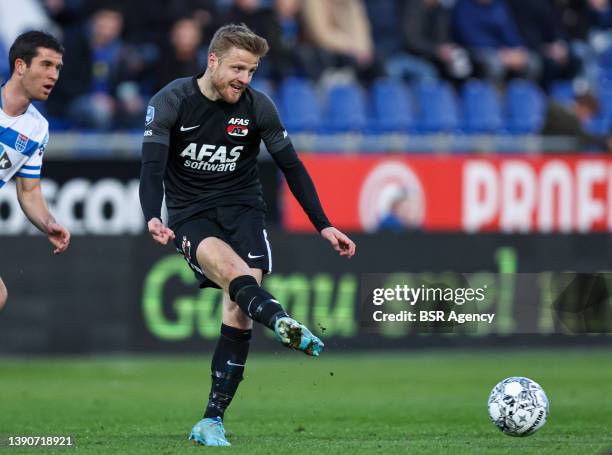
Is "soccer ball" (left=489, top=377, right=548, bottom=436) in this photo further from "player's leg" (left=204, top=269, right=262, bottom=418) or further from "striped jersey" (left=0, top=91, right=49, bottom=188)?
"striped jersey" (left=0, top=91, right=49, bottom=188)

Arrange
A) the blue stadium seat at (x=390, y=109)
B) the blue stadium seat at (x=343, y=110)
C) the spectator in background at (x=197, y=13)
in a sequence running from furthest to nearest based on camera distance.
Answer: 1. the blue stadium seat at (x=390, y=109)
2. the blue stadium seat at (x=343, y=110)
3. the spectator in background at (x=197, y=13)

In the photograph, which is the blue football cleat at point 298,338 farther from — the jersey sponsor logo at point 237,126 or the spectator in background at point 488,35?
the spectator in background at point 488,35

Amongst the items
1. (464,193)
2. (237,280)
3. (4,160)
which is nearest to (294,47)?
(464,193)

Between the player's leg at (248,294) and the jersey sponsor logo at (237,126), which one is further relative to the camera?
the jersey sponsor logo at (237,126)

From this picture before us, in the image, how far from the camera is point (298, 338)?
23.4 feet

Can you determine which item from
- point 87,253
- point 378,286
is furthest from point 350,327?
point 378,286

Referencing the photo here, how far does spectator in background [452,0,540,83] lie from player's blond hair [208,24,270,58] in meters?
12.0

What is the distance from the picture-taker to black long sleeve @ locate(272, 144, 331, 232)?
8.16 m

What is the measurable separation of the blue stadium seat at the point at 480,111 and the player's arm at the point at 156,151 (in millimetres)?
10953

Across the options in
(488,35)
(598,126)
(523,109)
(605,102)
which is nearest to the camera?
(523,109)

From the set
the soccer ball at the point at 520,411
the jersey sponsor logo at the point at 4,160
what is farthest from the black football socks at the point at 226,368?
the jersey sponsor logo at the point at 4,160

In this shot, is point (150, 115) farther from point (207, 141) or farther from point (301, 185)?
point (301, 185)

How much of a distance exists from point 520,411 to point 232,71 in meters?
2.65

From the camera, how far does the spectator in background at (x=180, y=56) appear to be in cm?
1603
